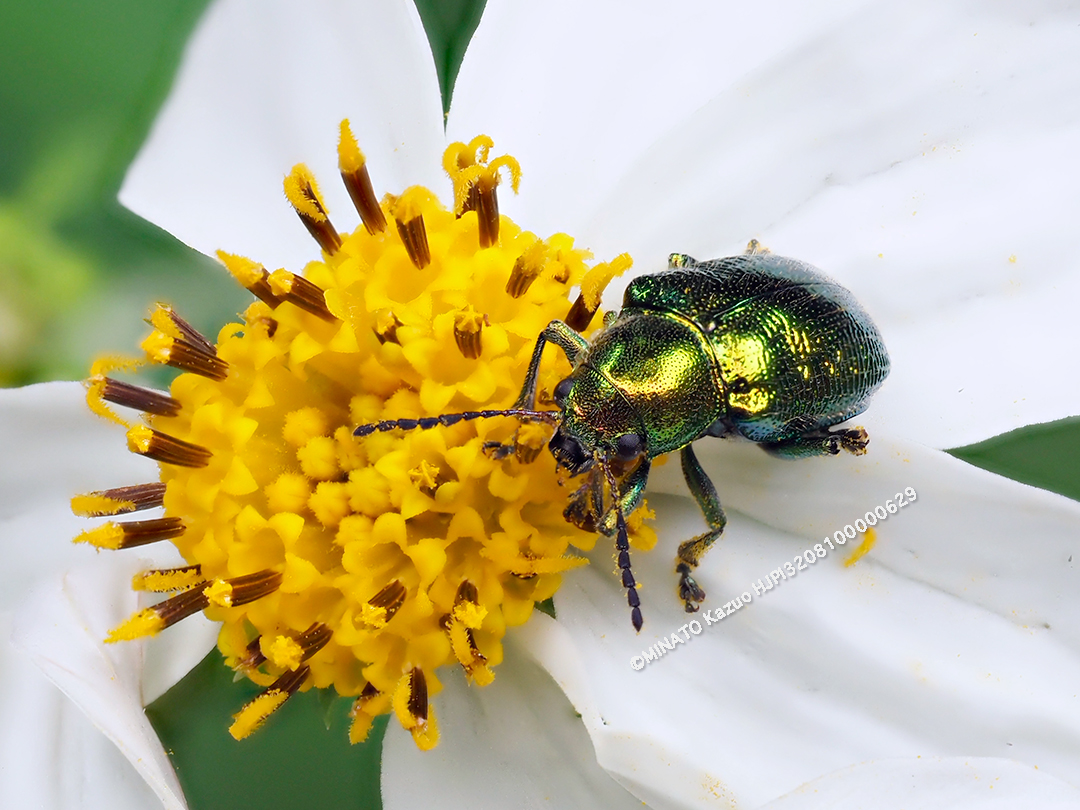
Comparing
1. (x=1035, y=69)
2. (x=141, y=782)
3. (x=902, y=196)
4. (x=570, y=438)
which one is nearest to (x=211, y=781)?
(x=141, y=782)

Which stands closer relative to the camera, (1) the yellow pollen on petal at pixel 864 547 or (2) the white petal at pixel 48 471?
(1) the yellow pollen on petal at pixel 864 547

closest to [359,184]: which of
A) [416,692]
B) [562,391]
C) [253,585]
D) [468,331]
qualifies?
[468,331]

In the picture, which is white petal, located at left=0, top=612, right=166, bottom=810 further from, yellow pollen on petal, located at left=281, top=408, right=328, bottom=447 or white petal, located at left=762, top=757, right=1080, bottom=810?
white petal, located at left=762, top=757, right=1080, bottom=810

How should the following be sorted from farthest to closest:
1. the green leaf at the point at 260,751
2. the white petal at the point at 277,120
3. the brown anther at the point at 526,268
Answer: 1. the white petal at the point at 277,120
2. the green leaf at the point at 260,751
3. the brown anther at the point at 526,268

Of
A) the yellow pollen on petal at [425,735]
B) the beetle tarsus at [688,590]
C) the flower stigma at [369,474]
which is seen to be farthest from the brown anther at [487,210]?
the yellow pollen on petal at [425,735]

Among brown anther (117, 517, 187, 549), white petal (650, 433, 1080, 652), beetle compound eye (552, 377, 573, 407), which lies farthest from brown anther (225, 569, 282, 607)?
white petal (650, 433, 1080, 652)

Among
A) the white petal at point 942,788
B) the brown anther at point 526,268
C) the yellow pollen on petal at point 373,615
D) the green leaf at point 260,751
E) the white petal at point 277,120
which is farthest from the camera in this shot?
the white petal at point 277,120

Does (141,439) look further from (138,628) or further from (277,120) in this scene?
(277,120)

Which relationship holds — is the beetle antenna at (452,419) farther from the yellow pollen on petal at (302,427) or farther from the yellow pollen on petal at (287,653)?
the yellow pollen on petal at (287,653)
